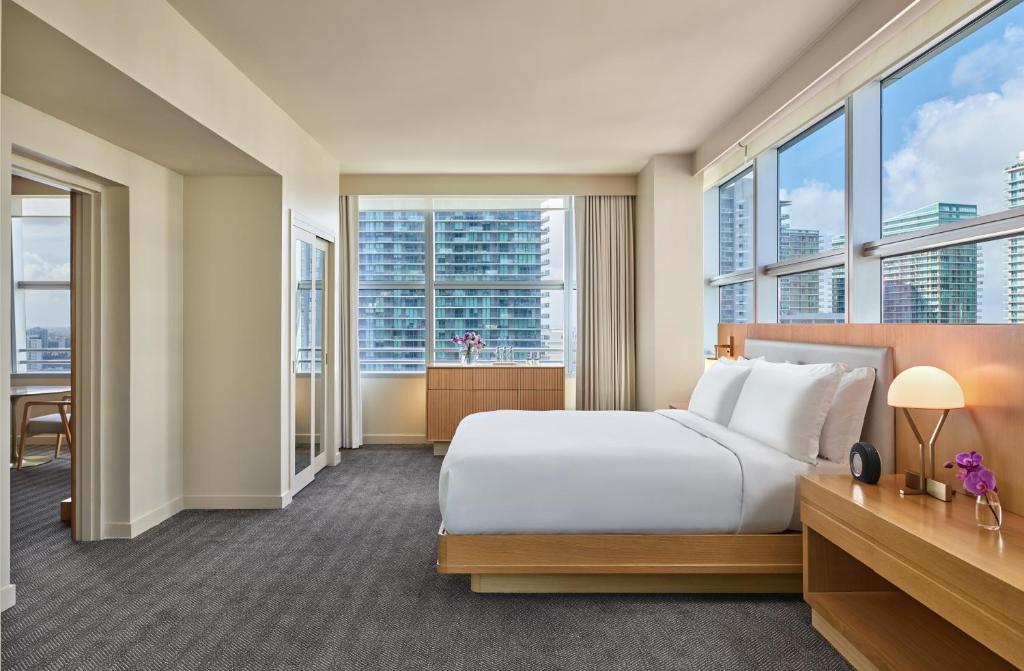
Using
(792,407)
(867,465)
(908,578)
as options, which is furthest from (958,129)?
(908,578)

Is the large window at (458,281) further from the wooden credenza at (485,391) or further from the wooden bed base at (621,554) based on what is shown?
the wooden bed base at (621,554)

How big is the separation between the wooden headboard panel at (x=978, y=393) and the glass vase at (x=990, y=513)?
0.18m

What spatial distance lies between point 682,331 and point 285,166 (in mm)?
3483

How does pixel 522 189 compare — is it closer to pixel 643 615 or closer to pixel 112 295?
pixel 112 295

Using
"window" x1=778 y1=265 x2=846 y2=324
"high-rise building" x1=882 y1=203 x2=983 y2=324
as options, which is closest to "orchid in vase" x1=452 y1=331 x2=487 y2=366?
"window" x1=778 y1=265 x2=846 y2=324

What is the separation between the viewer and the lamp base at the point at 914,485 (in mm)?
2127

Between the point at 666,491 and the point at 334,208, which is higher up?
the point at 334,208

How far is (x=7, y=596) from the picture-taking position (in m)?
2.45

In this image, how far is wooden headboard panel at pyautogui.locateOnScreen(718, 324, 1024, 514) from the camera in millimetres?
1994

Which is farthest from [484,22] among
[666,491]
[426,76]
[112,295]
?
[112,295]

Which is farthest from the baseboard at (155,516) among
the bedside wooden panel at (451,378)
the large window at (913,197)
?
the large window at (913,197)

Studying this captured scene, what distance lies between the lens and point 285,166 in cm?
402

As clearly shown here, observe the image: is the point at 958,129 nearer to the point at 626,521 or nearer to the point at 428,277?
the point at 626,521

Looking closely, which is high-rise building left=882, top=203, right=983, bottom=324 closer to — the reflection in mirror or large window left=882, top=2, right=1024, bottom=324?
large window left=882, top=2, right=1024, bottom=324
